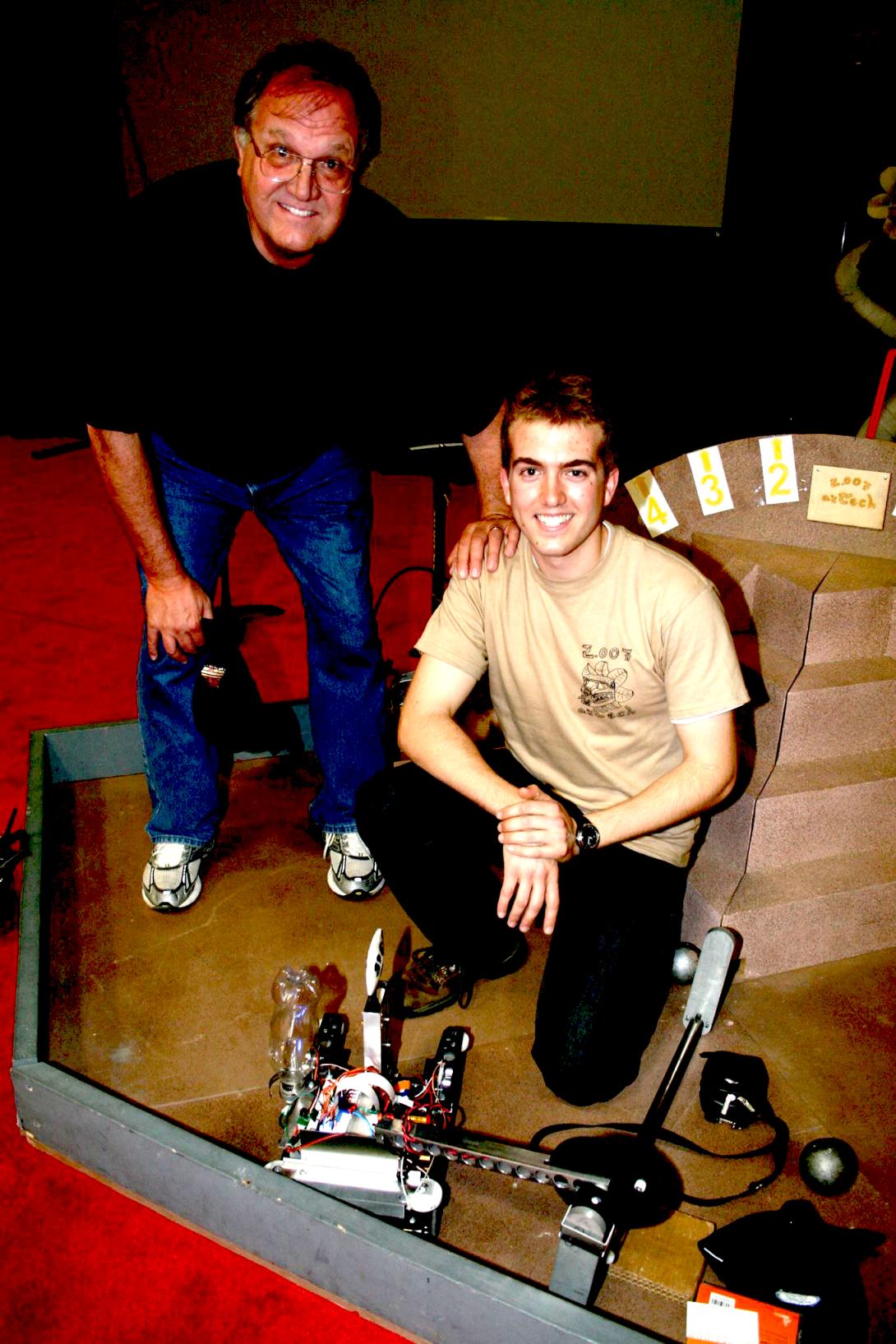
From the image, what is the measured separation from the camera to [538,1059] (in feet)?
5.51

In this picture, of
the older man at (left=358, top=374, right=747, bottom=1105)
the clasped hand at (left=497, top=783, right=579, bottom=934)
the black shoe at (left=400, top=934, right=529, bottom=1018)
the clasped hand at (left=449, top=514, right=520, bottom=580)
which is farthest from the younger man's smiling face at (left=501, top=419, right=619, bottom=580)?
the black shoe at (left=400, top=934, right=529, bottom=1018)

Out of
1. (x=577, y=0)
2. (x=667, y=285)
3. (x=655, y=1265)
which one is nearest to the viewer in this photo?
(x=655, y=1265)

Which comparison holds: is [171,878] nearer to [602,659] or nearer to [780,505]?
[602,659]

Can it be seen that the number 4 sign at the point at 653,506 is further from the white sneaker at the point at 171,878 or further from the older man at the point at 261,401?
the white sneaker at the point at 171,878

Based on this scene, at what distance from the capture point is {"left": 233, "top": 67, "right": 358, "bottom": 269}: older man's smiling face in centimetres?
163

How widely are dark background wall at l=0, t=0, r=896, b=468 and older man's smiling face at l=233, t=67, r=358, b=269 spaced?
3.86m

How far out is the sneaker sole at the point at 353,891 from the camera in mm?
2170

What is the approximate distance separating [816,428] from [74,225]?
5.18 m

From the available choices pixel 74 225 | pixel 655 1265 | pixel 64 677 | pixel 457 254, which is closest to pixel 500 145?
pixel 457 254

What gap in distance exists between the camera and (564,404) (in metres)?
1.55

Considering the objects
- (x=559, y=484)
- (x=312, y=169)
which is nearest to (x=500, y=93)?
(x=312, y=169)

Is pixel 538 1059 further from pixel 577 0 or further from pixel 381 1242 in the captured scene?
pixel 577 0

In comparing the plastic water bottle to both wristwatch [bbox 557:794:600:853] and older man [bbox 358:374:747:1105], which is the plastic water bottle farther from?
wristwatch [bbox 557:794:600:853]

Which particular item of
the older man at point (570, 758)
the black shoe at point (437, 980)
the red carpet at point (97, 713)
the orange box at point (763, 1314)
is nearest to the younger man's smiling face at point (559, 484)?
the older man at point (570, 758)
